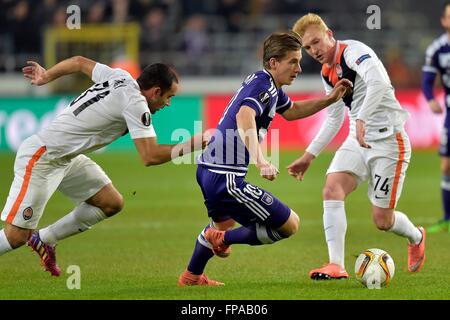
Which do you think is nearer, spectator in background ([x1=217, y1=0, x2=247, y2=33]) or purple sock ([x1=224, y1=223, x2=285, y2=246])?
purple sock ([x1=224, y1=223, x2=285, y2=246])

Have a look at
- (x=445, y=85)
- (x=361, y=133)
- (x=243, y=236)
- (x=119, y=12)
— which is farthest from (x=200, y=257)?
(x=119, y=12)

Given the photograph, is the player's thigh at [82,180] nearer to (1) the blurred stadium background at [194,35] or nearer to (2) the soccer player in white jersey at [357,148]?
(2) the soccer player in white jersey at [357,148]

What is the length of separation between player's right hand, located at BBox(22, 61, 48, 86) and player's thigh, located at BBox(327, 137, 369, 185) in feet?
8.69

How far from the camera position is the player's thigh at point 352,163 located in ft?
28.4

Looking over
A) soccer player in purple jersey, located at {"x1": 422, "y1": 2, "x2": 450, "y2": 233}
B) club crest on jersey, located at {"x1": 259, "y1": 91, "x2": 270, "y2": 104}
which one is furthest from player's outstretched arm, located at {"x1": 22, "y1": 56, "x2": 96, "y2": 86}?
soccer player in purple jersey, located at {"x1": 422, "y1": 2, "x2": 450, "y2": 233}

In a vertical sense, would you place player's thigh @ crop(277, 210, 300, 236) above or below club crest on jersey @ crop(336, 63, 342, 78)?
below

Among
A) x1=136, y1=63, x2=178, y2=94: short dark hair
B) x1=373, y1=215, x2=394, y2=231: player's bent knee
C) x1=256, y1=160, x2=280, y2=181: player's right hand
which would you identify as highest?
x1=136, y1=63, x2=178, y2=94: short dark hair

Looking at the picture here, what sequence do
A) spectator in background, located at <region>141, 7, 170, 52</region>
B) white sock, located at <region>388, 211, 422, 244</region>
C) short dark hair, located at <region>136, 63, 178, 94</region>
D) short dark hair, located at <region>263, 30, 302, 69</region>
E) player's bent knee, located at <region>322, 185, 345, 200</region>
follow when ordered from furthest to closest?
spectator in background, located at <region>141, 7, 170, 52</region>, white sock, located at <region>388, 211, 422, 244</region>, player's bent knee, located at <region>322, 185, 345, 200</region>, short dark hair, located at <region>263, 30, 302, 69</region>, short dark hair, located at <region>136, 63, 178, 94</region>

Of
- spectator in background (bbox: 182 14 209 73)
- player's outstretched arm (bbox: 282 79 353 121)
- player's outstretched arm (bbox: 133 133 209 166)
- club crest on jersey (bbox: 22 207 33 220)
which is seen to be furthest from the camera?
spectator in background (bbox: 182 14 209 73)

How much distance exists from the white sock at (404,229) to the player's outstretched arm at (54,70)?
3.06 m

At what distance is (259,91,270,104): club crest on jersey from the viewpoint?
7.45 meters

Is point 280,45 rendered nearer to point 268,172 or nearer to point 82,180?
point 268,172

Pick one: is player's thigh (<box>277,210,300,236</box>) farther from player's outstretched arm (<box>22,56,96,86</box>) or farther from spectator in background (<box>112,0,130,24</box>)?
spectator in background (<box>112,0,130,24</box>)
